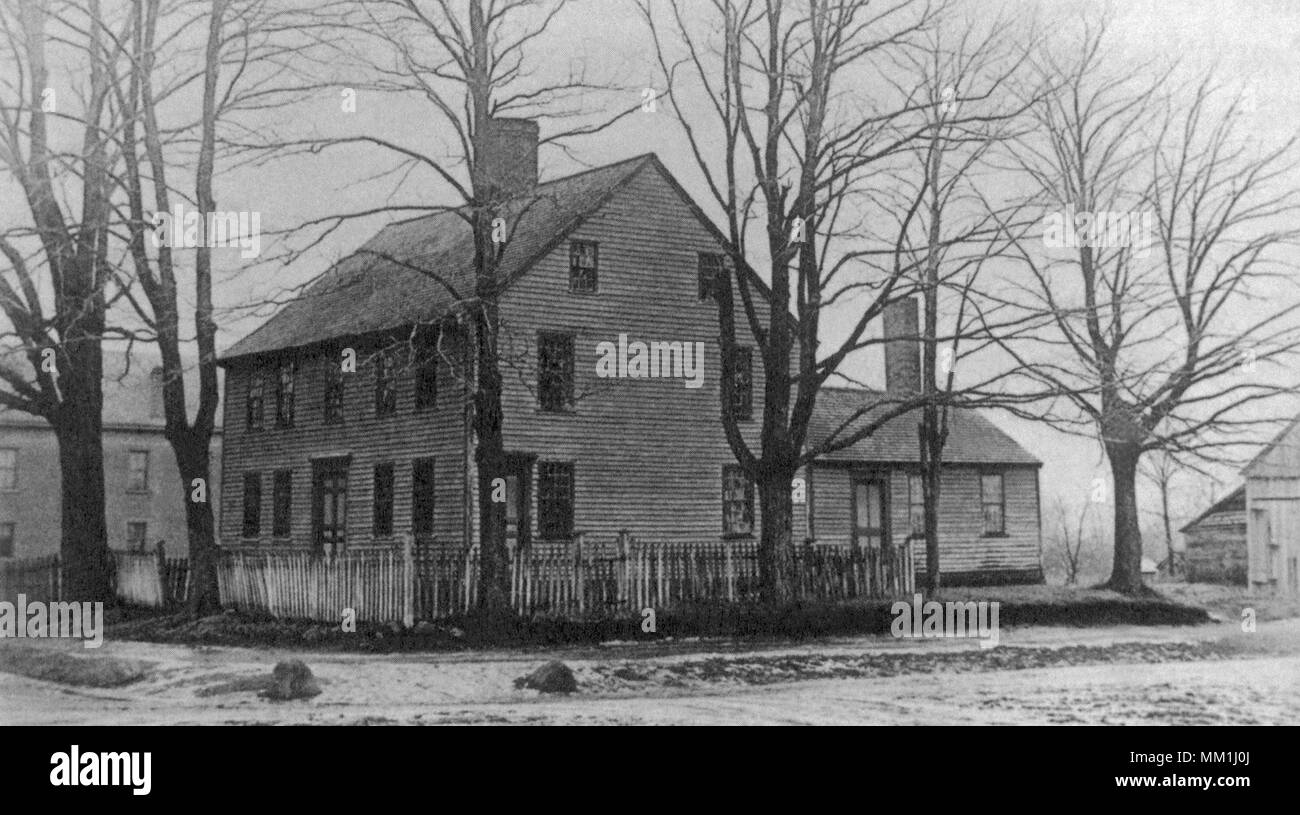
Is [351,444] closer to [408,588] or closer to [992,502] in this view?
[408,588]

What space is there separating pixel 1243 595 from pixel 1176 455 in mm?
1739

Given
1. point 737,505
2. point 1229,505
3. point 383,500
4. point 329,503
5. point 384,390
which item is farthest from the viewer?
point 329,503

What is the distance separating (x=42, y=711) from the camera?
1175 cm

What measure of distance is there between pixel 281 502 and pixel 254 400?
2.11 metres

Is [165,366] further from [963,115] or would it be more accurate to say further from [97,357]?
[963,115]

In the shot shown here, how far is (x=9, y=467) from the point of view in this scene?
16.3m

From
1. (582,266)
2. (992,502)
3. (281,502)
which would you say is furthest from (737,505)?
(281,502)

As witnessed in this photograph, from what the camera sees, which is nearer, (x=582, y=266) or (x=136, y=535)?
(x=582, y=266)

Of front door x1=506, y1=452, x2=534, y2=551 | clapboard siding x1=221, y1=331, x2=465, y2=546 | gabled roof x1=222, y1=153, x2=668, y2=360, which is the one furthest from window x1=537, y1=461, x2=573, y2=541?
gabled roof x1=222, y1=153, x2=668, y2=360

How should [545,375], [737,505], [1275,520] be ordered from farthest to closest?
[737,505] < [545,375] < [1275,520]

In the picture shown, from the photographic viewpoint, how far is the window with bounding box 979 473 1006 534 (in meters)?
26.1

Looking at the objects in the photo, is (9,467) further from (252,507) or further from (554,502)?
(252,507)

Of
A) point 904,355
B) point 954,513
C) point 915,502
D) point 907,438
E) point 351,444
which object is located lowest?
point 954,513

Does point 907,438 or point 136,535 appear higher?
point 907,438
